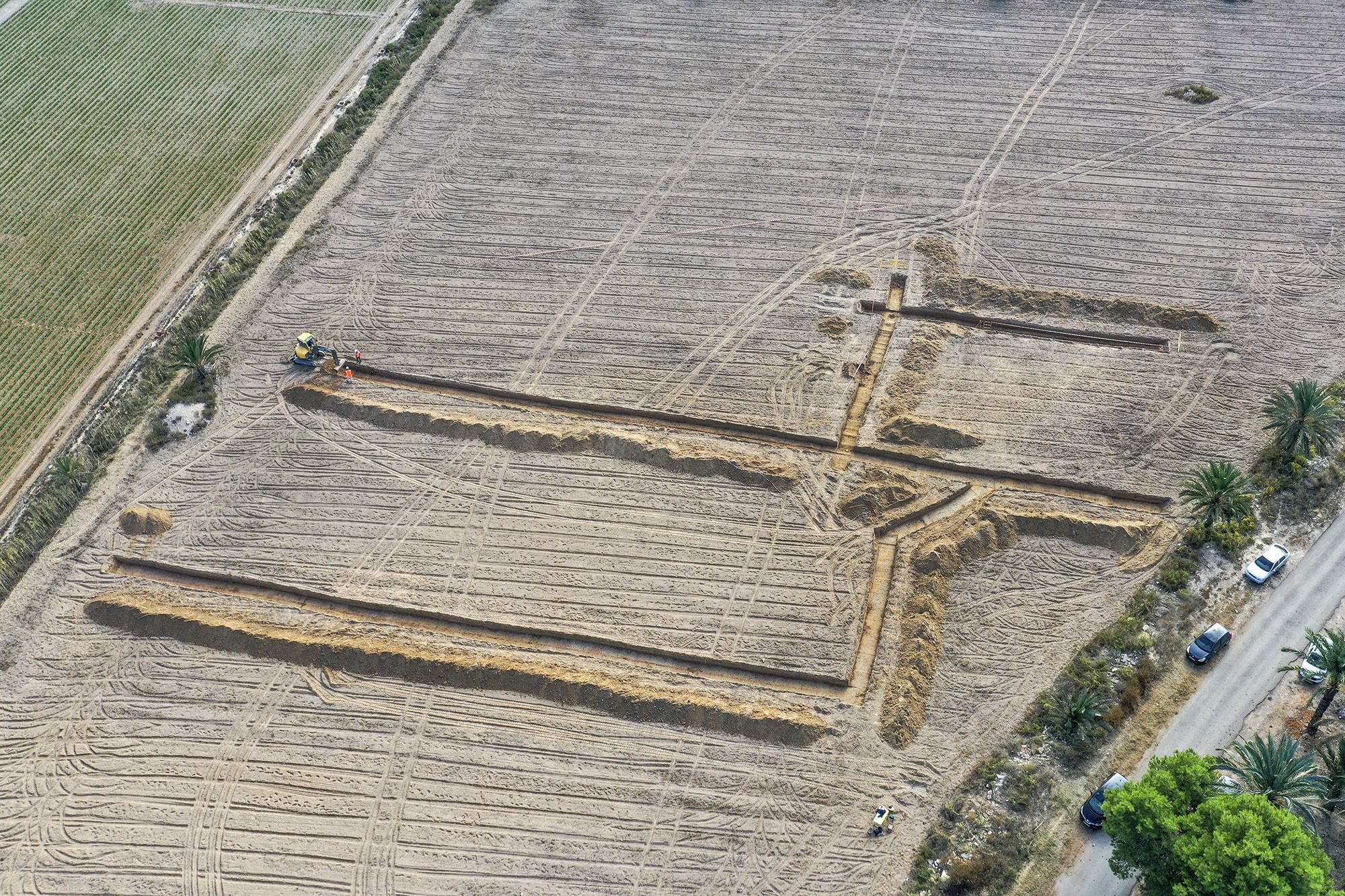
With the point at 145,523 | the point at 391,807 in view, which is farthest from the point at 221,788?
the point at 145,523

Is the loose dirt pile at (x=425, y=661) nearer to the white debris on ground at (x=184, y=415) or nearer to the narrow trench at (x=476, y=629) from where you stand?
the narrow trench at (x=476, y=629)

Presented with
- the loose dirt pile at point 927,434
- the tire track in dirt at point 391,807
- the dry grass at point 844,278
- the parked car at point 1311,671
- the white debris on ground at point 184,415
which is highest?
the dry grass at point 844,278

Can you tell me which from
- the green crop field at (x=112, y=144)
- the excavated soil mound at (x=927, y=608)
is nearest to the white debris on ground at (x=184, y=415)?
the green crop field at (x=112, y=144)

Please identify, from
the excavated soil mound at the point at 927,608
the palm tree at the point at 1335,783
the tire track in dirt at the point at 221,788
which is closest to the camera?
the palm tree at the point at 1335,783

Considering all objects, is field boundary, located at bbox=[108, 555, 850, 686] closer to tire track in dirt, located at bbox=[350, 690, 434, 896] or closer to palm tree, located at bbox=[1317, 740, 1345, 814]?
tire track in dirt, located at bbox=[350, 690, 434, 896]

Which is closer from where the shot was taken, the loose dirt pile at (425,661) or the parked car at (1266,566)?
the loose dirt pile at (425,661)

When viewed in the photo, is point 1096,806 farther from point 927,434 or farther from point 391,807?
point 391,807

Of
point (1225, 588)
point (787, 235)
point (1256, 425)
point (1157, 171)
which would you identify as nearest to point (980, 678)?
point (1225, 588)

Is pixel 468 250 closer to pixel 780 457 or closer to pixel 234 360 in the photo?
pixel 234 360
